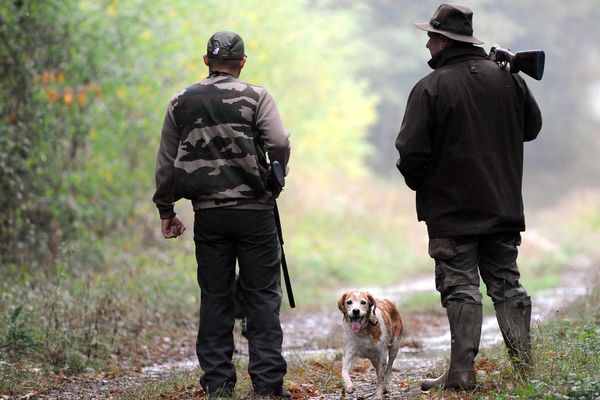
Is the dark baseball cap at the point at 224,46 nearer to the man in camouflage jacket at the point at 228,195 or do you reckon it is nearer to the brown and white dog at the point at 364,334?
the man in camouflage jacket at the point at 228,195

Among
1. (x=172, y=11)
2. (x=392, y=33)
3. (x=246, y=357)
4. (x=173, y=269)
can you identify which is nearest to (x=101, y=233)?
(x=173, y=269)

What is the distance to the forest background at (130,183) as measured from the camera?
8.73 metres

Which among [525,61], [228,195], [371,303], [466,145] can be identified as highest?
[525,61]

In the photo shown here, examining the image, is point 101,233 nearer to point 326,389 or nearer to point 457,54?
point 326,389

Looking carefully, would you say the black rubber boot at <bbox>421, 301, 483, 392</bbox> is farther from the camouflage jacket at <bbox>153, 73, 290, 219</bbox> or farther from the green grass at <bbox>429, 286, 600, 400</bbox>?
the camouflage jacket at <bbox>153, 73, 290, 219</bbox>

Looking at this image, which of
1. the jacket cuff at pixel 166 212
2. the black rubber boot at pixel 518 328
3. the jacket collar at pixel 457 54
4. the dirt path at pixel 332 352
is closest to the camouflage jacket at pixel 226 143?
the jacket cuff at pixel 166 212

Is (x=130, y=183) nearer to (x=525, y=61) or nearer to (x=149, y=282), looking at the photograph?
(x=149, y=282)

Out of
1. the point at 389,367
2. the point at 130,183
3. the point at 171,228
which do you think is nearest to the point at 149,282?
the point at 130,183

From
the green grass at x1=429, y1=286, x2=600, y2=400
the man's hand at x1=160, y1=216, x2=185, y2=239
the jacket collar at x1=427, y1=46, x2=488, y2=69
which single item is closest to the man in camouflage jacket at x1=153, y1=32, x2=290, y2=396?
the man's hand at x1=160, y1=216, x2=185, y2=239

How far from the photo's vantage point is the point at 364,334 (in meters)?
5.54

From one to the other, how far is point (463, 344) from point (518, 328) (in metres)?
0.35

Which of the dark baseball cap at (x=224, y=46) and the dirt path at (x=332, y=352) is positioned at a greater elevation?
the dark baseball cap at (x=224, y=46)

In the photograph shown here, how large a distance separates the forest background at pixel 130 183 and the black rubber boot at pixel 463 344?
10.6 ft

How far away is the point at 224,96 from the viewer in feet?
17.9
